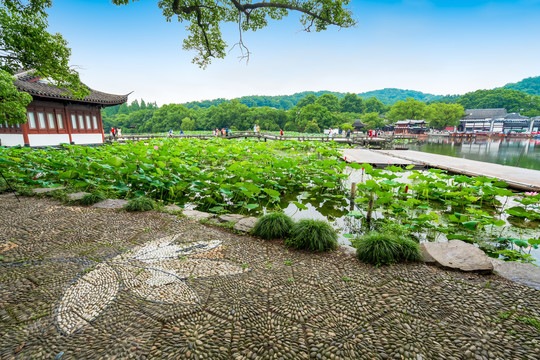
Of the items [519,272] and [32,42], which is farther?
[32,42]

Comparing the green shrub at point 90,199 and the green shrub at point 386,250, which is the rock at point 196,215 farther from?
the green shrub at point 386,250

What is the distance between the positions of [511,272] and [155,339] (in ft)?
9.98

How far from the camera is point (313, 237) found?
9.44 ft

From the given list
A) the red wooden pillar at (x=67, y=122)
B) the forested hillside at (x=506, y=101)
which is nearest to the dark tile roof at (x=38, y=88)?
the red wooden pillar at (x=67, y=122)

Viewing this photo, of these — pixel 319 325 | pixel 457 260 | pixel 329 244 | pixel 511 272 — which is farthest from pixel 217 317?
pixel 511 272

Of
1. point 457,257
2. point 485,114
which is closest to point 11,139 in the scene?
point 457,257

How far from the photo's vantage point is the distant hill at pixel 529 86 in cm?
8266

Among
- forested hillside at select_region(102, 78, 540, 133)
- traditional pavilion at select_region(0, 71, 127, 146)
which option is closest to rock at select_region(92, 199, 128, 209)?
traditional pavilion at select_region(0, 71, 127, 146)

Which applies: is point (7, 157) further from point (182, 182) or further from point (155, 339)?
point (155, 339)

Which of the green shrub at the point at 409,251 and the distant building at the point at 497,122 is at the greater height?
the distant building at the point at 497,122

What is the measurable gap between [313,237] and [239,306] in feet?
4.25

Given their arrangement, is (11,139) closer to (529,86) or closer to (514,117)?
(514,117)

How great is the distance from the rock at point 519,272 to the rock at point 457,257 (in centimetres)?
8

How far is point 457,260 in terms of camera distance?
2529 millimetres
